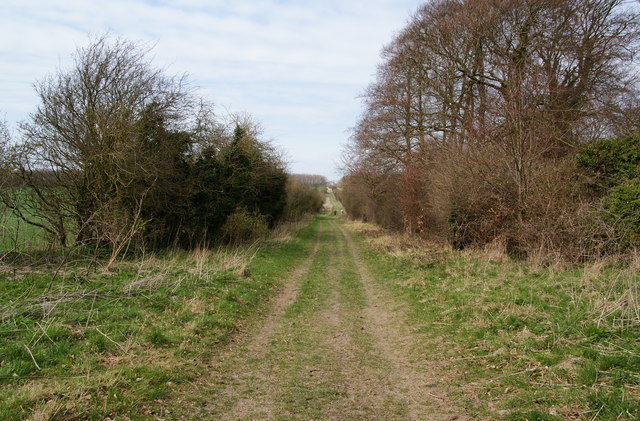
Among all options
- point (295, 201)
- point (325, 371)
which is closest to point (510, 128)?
point (325, 371)

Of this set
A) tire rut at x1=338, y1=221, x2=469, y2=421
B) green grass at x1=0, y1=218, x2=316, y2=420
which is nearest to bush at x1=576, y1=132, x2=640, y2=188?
tire rut at x1=338, y1=221, x2=469, y2=421

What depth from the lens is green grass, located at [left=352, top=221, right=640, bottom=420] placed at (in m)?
4.34

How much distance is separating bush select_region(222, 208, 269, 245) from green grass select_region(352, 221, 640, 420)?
13.8 m

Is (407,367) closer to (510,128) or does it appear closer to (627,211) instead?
(627,211)

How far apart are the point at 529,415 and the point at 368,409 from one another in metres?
1.63

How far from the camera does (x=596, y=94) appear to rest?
19.0m

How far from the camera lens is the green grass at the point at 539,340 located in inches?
171

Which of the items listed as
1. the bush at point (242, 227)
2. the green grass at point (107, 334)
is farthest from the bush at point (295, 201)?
the green grass at point (107, 334)

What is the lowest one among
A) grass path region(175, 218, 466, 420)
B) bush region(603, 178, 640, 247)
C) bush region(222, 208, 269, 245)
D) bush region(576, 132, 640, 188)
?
grass path region(175, 218, 466, 420)

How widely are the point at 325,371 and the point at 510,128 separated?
36.8 ft

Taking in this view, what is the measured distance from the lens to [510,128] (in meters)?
13.9

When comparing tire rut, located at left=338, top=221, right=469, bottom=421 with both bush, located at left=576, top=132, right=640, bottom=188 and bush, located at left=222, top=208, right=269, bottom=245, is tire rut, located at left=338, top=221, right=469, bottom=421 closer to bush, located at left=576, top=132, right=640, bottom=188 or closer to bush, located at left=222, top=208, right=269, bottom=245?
bush, located at left=576, top=132, right=640, bottom=188

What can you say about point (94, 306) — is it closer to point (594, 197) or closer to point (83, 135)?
point (83, 135)

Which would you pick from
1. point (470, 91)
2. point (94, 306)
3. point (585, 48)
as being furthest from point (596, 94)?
point (94, 306)
